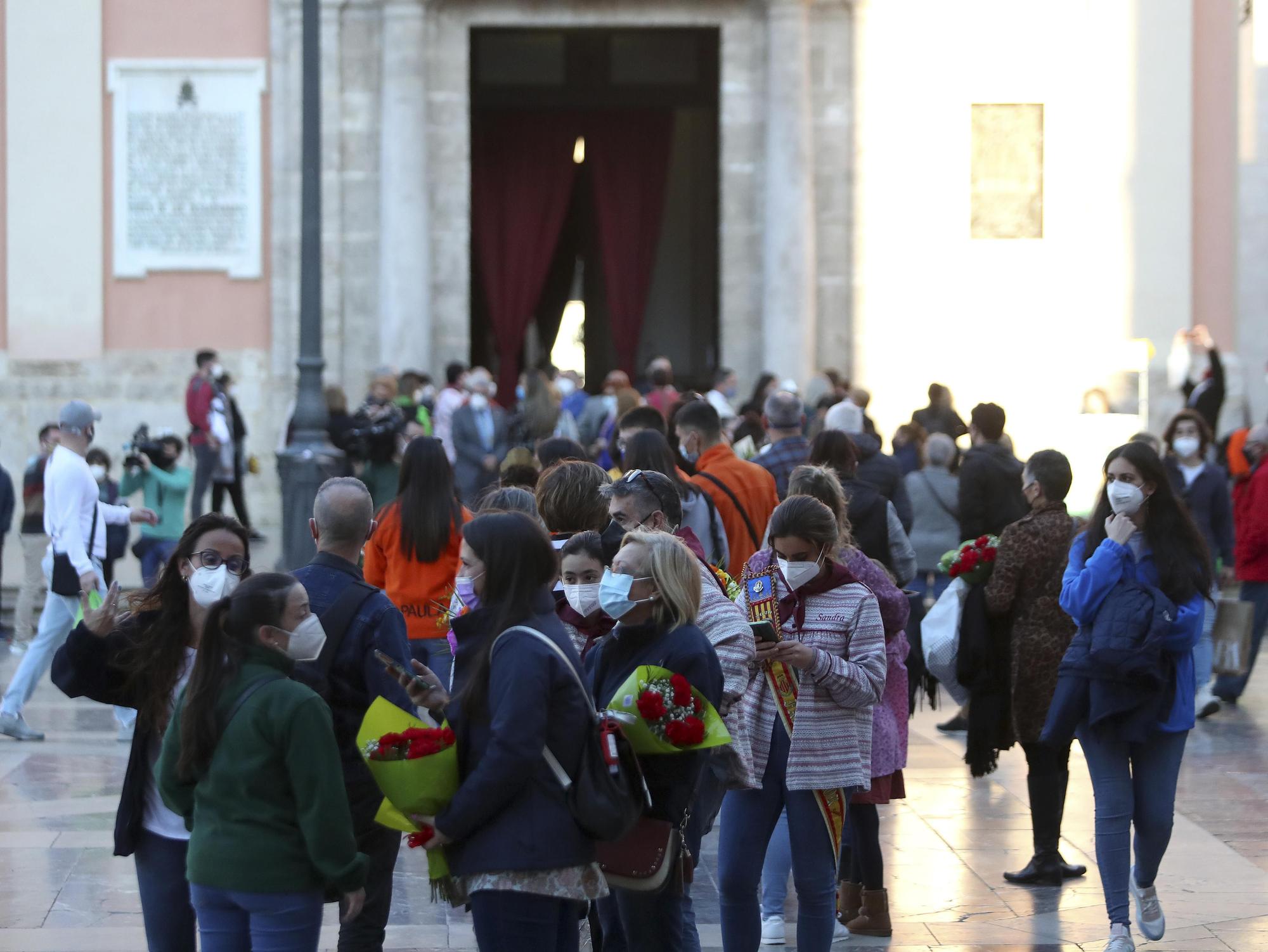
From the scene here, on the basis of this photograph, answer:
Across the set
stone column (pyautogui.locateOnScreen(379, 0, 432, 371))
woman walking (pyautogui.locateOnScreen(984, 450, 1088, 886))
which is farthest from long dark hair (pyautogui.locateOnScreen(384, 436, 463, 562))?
stone column (pyautogui.locateOnScreen(379, 0, 432, 371))

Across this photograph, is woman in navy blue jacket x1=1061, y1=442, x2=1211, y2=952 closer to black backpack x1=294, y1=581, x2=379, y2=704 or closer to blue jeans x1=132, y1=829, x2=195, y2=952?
black backpack x1=294, y1=581, x2=379, y2=704

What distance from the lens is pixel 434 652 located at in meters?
8.07

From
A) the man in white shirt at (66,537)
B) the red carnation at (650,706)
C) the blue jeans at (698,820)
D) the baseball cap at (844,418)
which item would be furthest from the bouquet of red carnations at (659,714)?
the baseball cap at (844,418)

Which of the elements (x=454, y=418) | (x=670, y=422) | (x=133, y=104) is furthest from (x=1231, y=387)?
(x=133, y=104)

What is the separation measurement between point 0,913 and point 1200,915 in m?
4.44

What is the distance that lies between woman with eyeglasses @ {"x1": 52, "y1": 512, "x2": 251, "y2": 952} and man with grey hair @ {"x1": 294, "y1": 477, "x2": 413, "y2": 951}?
0.32 metres

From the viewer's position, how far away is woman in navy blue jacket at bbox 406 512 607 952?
422 centimetres

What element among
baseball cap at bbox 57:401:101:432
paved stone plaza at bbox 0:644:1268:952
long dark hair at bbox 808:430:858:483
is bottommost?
paved stone plaza at bbox 0:644:1268:952

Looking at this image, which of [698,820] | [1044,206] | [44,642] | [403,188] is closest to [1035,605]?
[698,820]

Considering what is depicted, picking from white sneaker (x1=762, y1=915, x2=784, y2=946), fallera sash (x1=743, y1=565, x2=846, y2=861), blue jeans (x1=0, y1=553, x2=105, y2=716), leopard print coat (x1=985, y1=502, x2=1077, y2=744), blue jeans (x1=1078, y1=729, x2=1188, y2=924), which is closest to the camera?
fallera sash (x1=743, y1=565, x2=846, y2=861)

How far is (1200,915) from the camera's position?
6.80 m

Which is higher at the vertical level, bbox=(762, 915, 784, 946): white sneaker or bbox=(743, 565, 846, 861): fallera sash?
bbox=(743, 565, 846, 861): fallera sash

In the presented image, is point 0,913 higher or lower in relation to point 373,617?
lower

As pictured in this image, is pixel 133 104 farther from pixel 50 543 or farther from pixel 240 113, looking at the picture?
pixel 50 543
